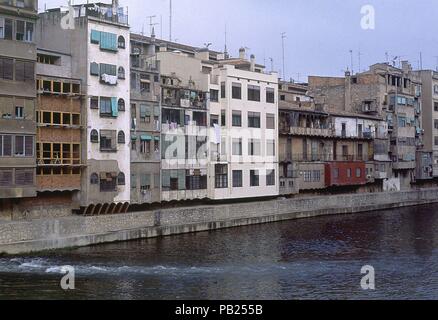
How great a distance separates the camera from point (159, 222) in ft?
194

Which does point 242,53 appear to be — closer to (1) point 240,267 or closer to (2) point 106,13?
(2) point 106,13

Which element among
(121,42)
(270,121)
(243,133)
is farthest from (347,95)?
(121,42)

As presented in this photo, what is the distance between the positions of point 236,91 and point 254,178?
9887mm

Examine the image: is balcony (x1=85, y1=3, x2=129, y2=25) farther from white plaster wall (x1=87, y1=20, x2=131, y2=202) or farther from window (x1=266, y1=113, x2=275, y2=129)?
window (x1=266, y1=113, x2=275, y2=129)

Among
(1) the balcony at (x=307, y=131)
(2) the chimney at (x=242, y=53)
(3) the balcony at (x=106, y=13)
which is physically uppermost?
(2) the chimney at (x=242, y=53)

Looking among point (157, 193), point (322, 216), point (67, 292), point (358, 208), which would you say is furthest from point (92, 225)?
point (358, 208)

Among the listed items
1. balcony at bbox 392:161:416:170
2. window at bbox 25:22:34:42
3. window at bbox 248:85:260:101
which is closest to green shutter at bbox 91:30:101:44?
window at bbox 25:22:34:42

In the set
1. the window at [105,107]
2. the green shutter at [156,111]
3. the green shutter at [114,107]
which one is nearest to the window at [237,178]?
the green shutter at [156,111]

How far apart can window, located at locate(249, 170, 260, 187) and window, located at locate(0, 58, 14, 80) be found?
32.8 metres

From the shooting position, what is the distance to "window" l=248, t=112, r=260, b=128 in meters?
76.5

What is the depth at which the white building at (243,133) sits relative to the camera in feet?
237

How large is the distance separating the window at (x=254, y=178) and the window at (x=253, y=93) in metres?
7.93

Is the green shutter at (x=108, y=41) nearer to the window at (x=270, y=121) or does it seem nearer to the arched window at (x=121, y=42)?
the arched window at (x=121, y=42)
